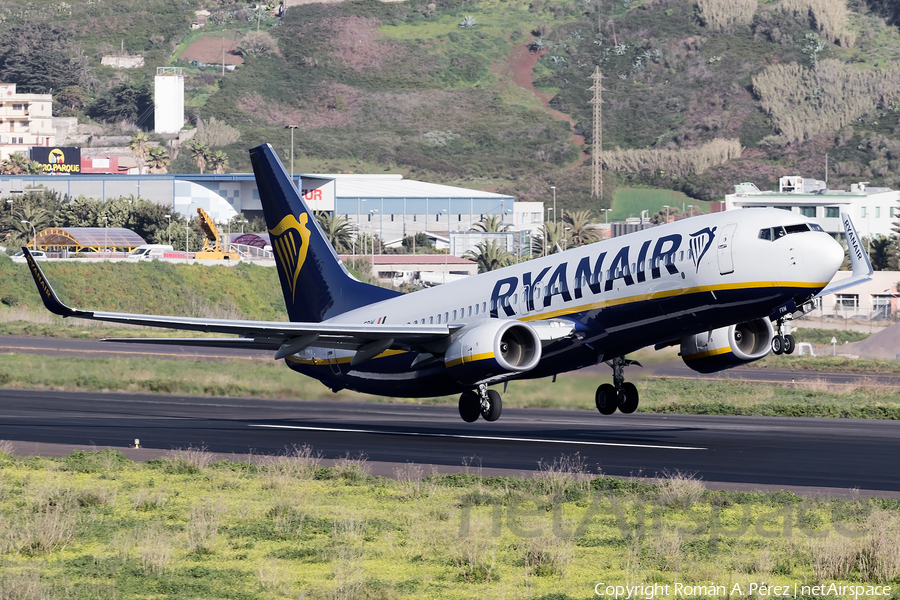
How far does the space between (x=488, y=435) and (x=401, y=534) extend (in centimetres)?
1931

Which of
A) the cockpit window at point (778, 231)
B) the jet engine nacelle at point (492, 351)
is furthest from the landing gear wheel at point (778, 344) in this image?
the jet engine nacelle at point (492, 351)

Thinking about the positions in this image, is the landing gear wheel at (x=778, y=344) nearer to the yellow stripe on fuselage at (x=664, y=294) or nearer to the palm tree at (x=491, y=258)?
the yellow stripe on fuselage at (x=664, y=294)

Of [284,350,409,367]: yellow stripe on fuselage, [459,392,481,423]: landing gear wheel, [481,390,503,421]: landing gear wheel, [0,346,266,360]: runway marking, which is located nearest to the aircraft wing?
[284,350,409,367]: yellow stripe on fuselage

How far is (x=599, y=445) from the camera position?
3675cm

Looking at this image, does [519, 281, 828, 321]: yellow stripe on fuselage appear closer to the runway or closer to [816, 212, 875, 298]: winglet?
the runway

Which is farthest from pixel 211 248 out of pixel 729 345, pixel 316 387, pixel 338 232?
pixel 729 345

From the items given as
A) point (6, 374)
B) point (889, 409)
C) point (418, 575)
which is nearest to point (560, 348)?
point (418, 575)

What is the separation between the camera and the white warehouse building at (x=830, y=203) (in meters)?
166

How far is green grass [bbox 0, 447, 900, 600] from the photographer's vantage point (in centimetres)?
1778

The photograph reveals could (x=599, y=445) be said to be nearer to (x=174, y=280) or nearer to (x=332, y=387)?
(x=332, y=387)

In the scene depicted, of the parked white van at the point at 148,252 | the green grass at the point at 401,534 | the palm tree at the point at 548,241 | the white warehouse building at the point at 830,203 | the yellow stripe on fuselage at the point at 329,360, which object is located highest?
the white warehouse building at the point at 830,203

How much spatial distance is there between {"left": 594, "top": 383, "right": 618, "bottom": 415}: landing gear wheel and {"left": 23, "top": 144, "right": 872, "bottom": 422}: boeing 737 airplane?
0.04 metres

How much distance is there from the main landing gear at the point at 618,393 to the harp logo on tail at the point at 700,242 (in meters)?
5.03

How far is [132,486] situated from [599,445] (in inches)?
583
